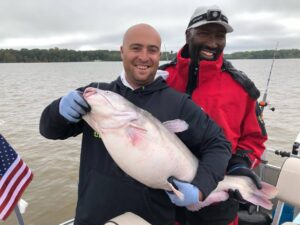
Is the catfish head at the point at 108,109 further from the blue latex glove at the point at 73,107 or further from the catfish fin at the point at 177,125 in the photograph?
the catfish fin at the point at 177,125

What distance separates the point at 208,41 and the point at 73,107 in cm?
147

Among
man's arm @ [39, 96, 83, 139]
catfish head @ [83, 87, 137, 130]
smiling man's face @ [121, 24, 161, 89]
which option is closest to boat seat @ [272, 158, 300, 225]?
smiling man's face @ [121, 24, 161, 89]

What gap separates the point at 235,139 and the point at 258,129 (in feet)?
0.82

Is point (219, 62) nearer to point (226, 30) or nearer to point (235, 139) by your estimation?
point (226, 30)

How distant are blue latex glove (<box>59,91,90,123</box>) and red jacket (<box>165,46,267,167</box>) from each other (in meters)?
1.19

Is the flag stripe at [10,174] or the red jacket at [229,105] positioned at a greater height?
the red jacket at [229,105]

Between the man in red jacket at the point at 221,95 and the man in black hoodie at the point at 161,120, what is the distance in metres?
0.42

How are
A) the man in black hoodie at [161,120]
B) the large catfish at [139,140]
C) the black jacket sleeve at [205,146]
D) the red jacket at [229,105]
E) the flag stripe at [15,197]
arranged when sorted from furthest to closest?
the flag stripe at [15,197] → the red jacket at [229,105] → the man in black hoodie at [161,120] → the black jacket sleeve at [205,146] → the large catfish at [139,140]

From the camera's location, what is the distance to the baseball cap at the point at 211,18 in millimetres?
3131

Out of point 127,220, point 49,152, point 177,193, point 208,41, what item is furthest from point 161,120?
point 49,152

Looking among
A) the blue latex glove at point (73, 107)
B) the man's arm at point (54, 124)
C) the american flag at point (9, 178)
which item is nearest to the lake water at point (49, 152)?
the american flag at point (9, 178)

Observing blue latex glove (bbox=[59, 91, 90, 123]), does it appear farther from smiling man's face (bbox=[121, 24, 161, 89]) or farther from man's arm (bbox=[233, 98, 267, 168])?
man's arm (bbox=[233, 98, 267, 168])

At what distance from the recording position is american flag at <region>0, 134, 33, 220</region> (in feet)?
11.6

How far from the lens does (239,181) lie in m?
2.95
